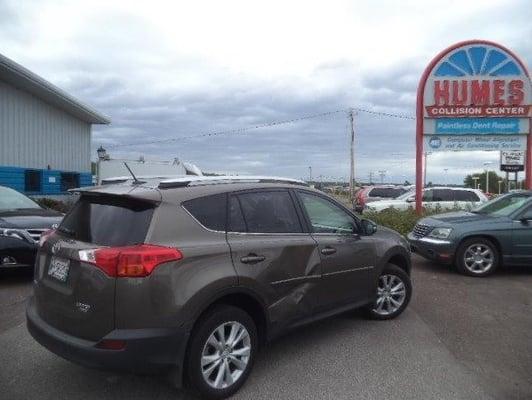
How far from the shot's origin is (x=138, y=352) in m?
3.56

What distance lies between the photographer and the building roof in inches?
730

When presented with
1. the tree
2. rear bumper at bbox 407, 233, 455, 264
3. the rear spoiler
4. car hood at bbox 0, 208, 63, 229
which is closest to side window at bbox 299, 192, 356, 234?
the rear spoiler

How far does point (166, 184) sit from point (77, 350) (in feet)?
4.55

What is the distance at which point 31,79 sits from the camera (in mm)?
19625

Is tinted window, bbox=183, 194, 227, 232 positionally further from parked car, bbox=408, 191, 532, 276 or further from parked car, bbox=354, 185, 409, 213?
parked car, bbox=354, 185, 409, 213

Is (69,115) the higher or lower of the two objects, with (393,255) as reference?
higher

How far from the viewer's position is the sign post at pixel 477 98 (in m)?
13.9

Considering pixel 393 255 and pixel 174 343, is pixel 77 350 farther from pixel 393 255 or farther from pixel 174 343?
pixel 393 255

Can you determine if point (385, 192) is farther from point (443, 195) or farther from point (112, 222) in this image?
point (112, 222)

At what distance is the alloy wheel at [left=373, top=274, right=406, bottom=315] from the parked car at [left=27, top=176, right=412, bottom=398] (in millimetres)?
1109

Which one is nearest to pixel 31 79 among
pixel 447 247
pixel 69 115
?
pixel 69 115

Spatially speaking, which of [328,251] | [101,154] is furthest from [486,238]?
Result: [101,154]

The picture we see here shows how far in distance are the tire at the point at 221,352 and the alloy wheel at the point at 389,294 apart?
220cm

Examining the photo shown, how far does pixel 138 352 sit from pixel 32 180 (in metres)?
21.5
